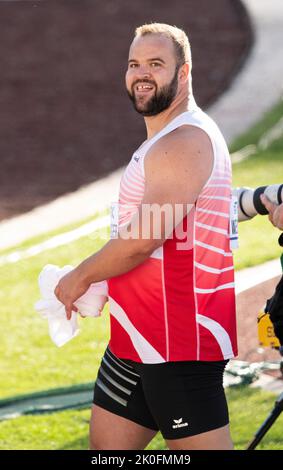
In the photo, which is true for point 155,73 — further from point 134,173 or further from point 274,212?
point 274,212

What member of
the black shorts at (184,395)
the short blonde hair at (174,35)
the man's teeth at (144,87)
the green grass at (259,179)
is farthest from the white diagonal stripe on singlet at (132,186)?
the green grass at (259,179)

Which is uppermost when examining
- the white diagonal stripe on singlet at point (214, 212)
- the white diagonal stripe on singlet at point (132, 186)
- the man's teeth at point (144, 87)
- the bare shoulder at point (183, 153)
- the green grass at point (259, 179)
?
the man's teeth at point (144, 87)

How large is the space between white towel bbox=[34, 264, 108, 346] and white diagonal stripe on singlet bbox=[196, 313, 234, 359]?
0.43m

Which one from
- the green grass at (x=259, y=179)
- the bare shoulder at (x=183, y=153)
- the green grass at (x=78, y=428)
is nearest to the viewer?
the bare shoulder at (x=183, y=153)

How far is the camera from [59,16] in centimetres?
1914

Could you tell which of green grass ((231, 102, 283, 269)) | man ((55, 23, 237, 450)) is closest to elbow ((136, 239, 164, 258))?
man ((55, 23, 237, 450))

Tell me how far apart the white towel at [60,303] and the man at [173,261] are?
122mm

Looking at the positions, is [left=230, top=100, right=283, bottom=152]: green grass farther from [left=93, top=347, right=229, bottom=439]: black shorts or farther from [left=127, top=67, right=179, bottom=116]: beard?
[left=93, top=347, right=229, bottom=439]: black shorts

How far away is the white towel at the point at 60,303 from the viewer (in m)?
4.09

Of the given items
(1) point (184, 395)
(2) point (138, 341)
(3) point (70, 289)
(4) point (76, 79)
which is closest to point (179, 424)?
(1) point (184, 395)

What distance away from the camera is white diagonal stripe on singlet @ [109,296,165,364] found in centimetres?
388

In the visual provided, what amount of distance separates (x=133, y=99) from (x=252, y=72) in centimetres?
1180

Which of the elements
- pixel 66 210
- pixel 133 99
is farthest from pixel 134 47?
pixel 66 210

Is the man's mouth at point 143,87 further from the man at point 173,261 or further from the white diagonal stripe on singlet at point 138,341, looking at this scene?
the white diagonal stripe on singlet at point 138,341
